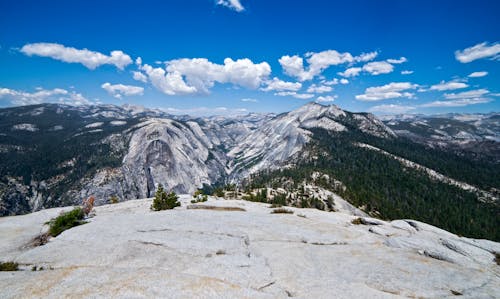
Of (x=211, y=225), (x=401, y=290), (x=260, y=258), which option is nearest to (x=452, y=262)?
(x=401, y=290)

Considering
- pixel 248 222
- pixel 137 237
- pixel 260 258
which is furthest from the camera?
pixel 248 222

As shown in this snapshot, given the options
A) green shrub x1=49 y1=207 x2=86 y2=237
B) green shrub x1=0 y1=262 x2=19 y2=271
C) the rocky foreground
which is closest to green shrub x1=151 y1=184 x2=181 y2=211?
the rocky foreground

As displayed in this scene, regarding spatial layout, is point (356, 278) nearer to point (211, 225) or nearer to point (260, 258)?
point (260, 258)

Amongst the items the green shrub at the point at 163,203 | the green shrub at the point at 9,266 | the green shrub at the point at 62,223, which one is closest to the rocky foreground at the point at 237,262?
the green shrub at the point at 9,266

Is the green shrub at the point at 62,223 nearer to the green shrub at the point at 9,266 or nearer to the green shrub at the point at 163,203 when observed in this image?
the green shrub at the point at 9,266

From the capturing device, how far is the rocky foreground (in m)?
12.3

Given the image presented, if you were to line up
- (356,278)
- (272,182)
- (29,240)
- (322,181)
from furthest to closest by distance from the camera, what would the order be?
(272,182) < (322,181) < (29,240) < (356,278)

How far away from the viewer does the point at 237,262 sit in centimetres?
1716

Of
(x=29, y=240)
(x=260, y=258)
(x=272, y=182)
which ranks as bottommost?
(x=272, y=182)

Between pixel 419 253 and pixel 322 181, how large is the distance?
163537 mm

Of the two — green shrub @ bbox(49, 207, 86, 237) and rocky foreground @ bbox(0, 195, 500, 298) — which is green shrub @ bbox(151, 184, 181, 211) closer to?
rocky foreground @ bbox(0, 195, 500, 298)

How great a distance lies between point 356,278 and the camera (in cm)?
1661

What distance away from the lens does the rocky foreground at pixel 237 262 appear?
12273 mm

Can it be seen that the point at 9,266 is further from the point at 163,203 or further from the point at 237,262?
the point at 163,203
